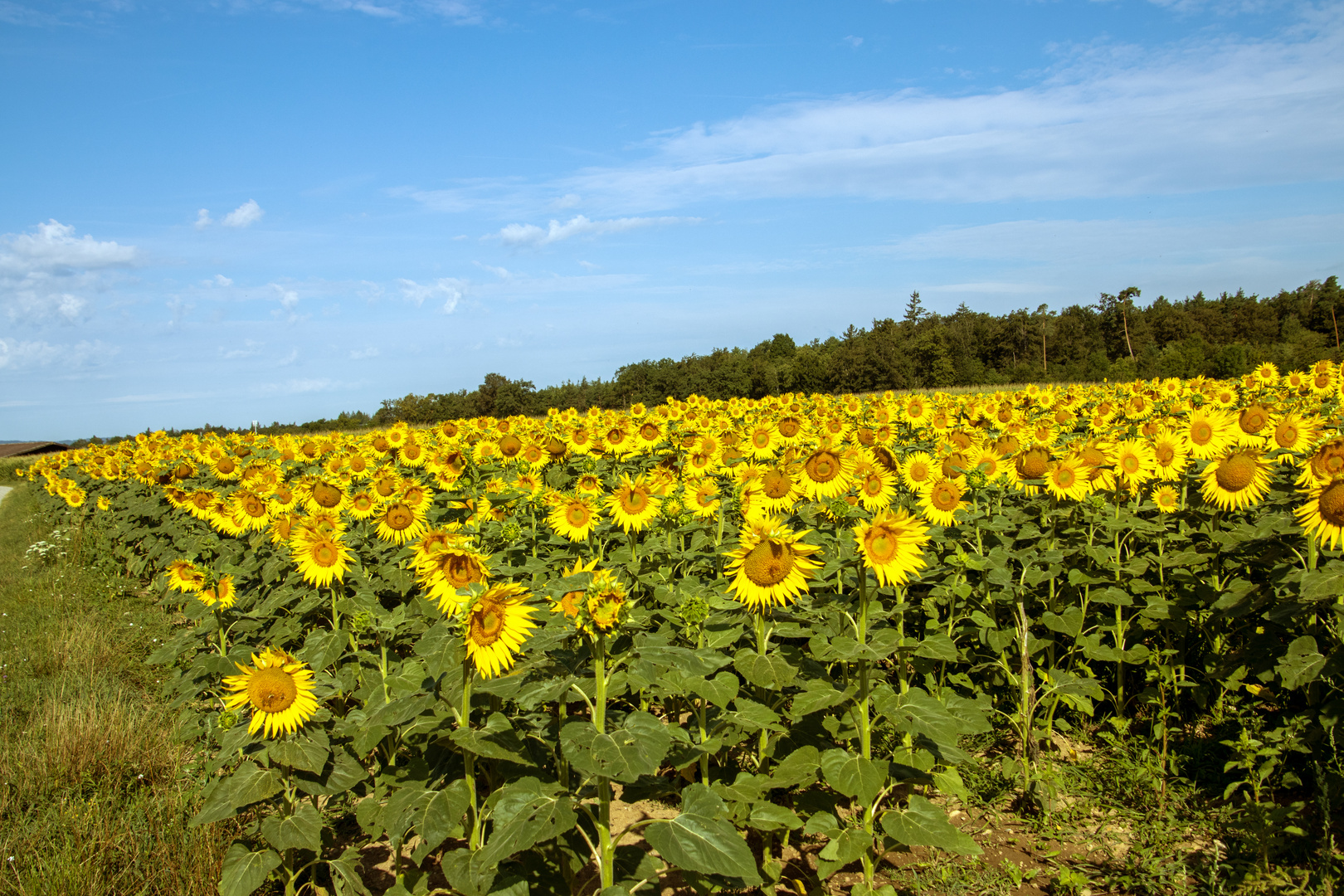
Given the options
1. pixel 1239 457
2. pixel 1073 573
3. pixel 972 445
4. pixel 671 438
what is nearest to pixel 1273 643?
pixel 1073 573

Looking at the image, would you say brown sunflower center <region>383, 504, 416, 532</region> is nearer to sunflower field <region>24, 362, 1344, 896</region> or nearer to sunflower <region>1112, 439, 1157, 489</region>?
sunflower field <region>24, 362, 1344, 896</region>

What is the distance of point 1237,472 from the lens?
4.33 meters

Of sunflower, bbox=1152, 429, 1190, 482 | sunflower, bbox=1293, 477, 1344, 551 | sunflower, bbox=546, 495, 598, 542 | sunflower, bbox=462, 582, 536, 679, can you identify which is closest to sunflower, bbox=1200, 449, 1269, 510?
sunflower, bbox=1152, 429, 1190, 482

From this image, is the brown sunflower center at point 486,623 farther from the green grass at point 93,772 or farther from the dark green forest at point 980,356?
the dark green forest at point 980,356

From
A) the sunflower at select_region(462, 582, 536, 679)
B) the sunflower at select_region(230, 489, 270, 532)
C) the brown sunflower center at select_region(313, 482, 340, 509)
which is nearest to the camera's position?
the sunflower at select_region(462, 582, 536, 679)

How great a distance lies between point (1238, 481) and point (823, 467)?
7.76 ft

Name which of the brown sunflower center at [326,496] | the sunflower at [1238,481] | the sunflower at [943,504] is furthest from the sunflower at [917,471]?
the brown sunflower center at [326,496]

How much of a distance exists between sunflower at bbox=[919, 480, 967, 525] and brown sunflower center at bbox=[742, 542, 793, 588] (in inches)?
80.5

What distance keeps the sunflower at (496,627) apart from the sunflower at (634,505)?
1932 millimetres

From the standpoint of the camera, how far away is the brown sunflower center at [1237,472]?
170 inches

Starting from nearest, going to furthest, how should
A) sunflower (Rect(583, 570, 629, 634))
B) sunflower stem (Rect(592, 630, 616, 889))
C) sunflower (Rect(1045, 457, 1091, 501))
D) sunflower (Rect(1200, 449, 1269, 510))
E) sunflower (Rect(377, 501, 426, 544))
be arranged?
1. sunflower (Rect(583, 570, 629, 634))
2. sunflower stem (Rect(592, 630, 616, 889))
3. sunflower (Rect(1200, 449, 1269, 510))
4. sunflower (Rect(1045, 457, 1091, 501))
5. sunflower (Rect(377, 501, 426, 544))

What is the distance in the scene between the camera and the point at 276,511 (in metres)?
6.24

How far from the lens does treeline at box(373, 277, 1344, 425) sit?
83.8 ft

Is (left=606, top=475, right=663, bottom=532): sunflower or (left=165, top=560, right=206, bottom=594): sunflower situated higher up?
(left=606, top=475, right=663, bottom=532): sunflower
